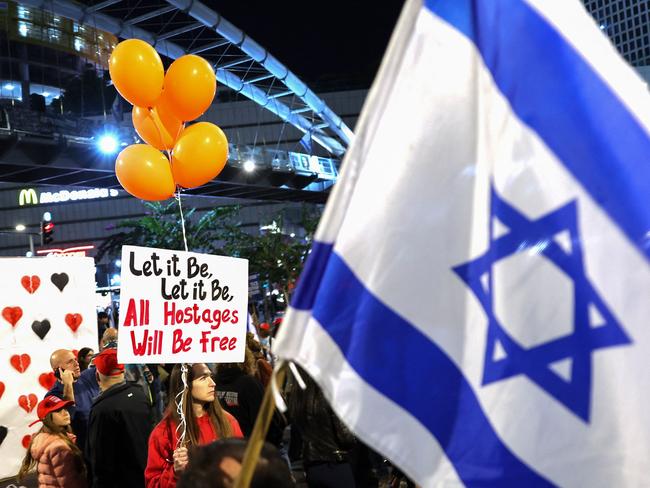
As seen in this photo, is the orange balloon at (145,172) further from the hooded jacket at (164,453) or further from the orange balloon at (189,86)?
the hooded jacket at (164,453)

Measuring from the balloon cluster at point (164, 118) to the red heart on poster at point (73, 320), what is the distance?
5.04 ft

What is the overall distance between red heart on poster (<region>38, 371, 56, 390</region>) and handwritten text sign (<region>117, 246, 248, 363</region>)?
310 centimetres

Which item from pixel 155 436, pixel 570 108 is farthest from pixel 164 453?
pixel 570 108

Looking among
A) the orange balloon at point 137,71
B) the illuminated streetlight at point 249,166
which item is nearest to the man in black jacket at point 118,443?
the orange balloon at point 137,71

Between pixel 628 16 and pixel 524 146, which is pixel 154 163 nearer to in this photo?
pixel 524 146

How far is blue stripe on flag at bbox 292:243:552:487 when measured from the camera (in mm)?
1854

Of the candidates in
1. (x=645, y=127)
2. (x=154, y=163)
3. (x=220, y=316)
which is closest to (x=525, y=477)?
(x=645, y=127)

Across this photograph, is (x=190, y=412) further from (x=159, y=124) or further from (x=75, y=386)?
(x=159, y=124)

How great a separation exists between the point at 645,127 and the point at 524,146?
0.97 feet

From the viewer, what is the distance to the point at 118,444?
19.1 ft

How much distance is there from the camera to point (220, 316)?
A: 5945 millimetres

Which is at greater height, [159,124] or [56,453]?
[159,124]

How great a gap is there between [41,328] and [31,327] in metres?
0.10

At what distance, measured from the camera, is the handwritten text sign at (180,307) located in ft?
18.0
